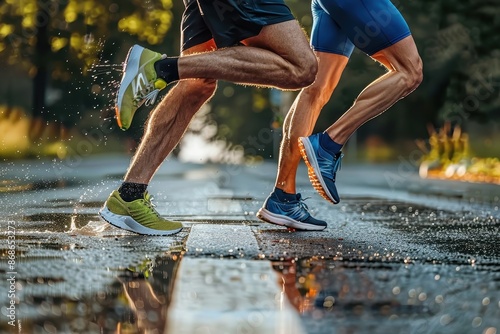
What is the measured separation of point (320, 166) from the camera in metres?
5.73

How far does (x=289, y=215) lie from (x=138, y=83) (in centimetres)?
141

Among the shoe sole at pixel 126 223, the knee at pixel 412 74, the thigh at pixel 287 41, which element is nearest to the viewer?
the thigh at pixel 287 41

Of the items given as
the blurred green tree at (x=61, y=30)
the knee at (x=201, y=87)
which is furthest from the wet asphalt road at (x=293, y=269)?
the blurred green tree at (x=61, y=30)

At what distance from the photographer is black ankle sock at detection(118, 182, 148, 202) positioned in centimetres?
536

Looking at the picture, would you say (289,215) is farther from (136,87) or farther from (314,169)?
(136,87)

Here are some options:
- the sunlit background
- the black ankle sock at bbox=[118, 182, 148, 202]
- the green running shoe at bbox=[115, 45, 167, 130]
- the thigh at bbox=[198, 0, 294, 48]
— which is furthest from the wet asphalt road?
the sunlit background

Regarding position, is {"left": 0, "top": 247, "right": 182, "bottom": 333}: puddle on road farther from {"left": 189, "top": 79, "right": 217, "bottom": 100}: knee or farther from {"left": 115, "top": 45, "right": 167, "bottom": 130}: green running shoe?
{"left": 189, "top": 79, "right": 217, "bottom": 100}: knee

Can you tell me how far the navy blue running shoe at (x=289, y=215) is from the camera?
5961mm

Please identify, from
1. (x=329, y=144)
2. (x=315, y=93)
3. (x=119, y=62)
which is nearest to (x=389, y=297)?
(x=329, y=144)

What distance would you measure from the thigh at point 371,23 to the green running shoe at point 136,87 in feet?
4.27

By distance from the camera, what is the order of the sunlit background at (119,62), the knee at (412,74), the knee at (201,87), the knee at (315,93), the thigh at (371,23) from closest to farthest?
the knee at (201,87)
the thigh at (371,23)
the knee at (412,74)
the knee at (315,93)
the sunlit background at (119,62)

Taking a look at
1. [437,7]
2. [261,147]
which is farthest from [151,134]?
[261,147]

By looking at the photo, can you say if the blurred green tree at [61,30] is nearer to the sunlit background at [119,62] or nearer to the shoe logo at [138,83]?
the sunlit background at [119,62]

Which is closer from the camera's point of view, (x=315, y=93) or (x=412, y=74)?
(x=412, y=74)
